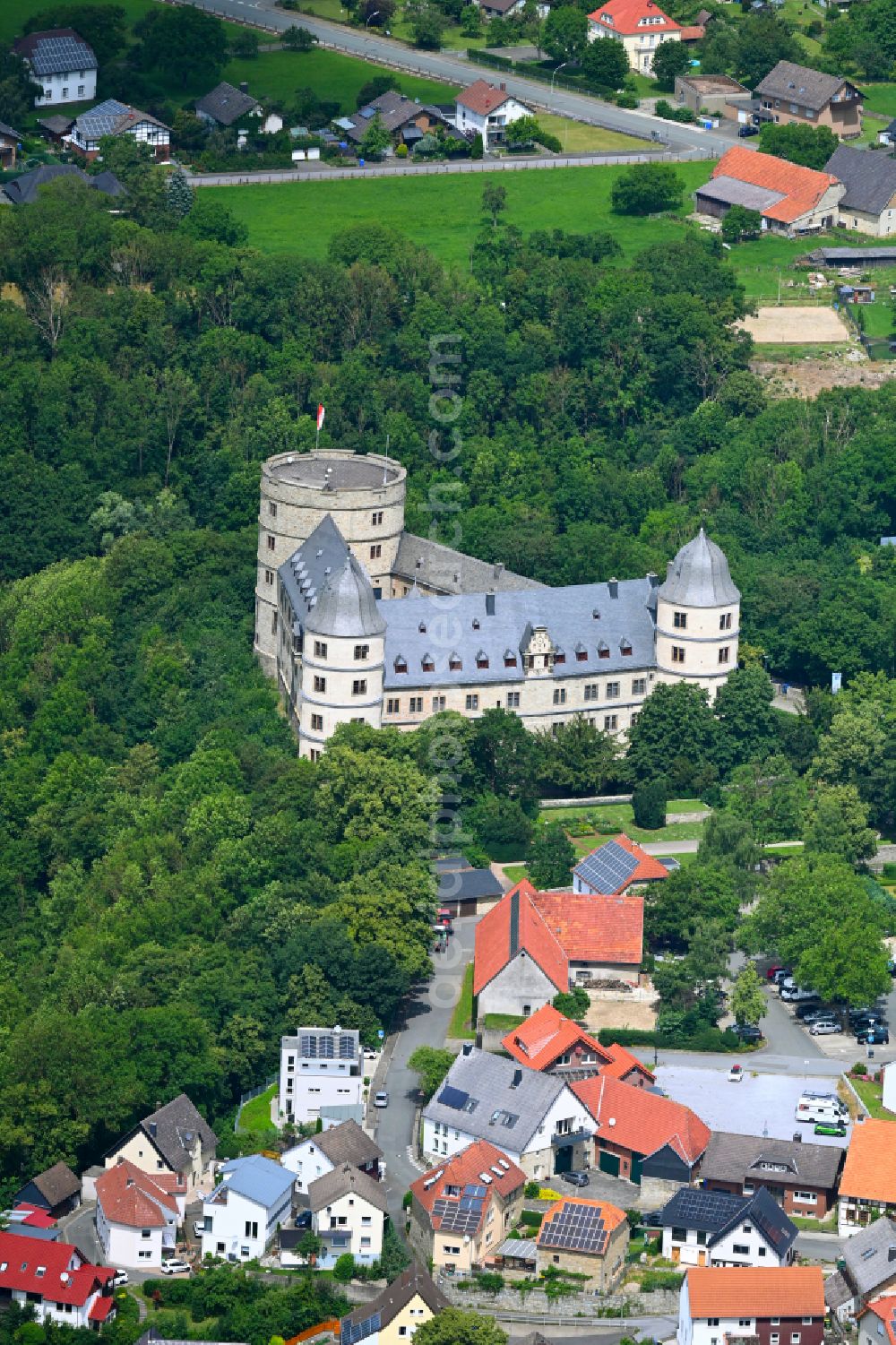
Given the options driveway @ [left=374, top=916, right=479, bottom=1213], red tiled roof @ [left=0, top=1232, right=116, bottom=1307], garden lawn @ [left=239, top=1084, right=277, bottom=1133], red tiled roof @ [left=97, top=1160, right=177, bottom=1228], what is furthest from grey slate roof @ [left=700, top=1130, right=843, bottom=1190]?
red tiled roof @ [left=0, top=1232, right=116, bottom=1307]

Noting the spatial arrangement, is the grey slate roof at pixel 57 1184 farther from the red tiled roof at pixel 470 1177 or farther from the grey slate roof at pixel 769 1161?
the grey slate roof at pixel 769 1161

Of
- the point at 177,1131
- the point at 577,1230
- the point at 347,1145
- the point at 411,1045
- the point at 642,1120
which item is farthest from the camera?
the point at 411,1045

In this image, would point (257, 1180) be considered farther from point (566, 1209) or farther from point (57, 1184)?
point (566, 1209)

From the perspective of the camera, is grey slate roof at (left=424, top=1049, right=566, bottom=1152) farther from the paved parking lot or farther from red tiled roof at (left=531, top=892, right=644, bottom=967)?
red tiled roof at (left=531, top=892, right=644, bottom=967)

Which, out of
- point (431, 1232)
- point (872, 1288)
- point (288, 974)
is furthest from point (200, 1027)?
point (872, 1288)

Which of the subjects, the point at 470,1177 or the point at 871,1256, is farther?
the point at 470,1177

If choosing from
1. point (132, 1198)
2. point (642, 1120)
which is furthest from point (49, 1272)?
point (642, 1120)

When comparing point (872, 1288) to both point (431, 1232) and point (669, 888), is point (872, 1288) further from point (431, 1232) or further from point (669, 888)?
point (669, 888)
